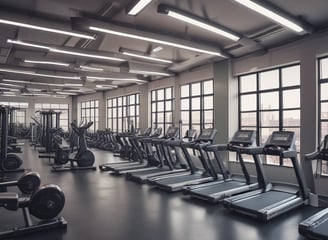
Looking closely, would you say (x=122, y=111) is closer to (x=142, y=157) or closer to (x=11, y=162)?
(x=142, y=157)

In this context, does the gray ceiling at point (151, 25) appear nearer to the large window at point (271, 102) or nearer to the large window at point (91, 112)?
the large window at point (271, 102)

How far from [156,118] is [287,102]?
6.57m

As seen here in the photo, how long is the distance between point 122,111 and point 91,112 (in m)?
4.75

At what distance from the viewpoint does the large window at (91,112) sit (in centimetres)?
1910

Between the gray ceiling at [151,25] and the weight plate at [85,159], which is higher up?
the gray ceiling at [151,25]

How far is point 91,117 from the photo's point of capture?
786 inches

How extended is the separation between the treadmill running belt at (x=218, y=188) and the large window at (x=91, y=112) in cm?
1371

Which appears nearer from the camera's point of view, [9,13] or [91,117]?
[9,13]

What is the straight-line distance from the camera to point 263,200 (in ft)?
15.1

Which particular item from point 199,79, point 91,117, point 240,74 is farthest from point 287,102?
point 91,117

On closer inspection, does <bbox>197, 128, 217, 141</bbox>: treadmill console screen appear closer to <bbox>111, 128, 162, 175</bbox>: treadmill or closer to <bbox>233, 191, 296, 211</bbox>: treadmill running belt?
<bbox>233, 191, 296, 211</bbox>: treadmill running belt

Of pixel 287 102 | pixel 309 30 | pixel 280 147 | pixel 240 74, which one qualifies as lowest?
pixel 280 147

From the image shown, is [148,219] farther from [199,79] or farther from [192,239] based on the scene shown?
[199,79]

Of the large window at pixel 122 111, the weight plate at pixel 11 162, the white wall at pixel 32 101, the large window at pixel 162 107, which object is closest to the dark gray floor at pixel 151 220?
the weight plate at pixel 11 162
